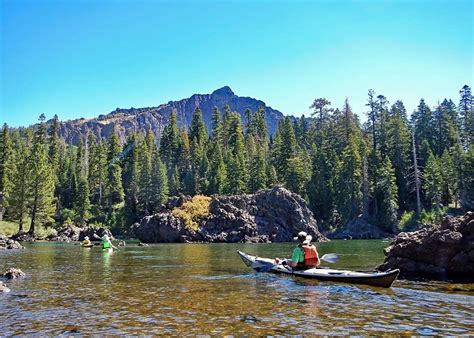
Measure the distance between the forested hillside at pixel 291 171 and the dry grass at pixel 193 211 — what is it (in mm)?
11458

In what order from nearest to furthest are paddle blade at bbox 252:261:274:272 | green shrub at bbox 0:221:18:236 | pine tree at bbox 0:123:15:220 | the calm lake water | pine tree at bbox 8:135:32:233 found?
the calm lake water → paddle blade at bbox 252:261:274:272 → green shrub at bbox 0:221:18:236 → pine tree at bbox 8:135:32:233 → pine tree at bbox 0:123:15:220

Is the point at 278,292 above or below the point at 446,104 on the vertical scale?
below

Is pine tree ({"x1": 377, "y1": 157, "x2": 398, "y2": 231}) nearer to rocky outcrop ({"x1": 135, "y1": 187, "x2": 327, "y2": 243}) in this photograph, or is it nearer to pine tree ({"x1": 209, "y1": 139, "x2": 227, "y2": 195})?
rocky outcrop ({"x1": 135, "y1": 187, "x2": 327, "y2": 243})

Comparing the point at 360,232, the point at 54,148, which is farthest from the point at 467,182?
the point at 54,148

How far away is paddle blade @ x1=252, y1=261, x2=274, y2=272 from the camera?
22078 mm

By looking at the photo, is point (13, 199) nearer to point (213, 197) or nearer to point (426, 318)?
point (213, 197)

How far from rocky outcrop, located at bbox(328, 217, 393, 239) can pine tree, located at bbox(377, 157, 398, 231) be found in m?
2.52

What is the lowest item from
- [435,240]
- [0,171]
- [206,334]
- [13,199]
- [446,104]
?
[206,334]

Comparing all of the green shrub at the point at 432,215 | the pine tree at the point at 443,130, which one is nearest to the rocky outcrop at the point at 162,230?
the green shrub at the point at 432,215

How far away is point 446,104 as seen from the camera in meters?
98.0

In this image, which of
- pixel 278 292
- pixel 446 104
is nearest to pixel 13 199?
pixel 278 292

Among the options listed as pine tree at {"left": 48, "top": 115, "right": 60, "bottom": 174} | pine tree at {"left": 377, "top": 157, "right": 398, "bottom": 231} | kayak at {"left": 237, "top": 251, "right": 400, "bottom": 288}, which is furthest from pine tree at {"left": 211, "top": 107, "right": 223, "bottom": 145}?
kayak at {"left": 237, "top": 251, "right": 400, "bottom": 288}

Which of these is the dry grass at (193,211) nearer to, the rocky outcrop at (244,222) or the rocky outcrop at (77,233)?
the rocky outcrop at (244,222)

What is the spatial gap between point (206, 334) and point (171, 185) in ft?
273
